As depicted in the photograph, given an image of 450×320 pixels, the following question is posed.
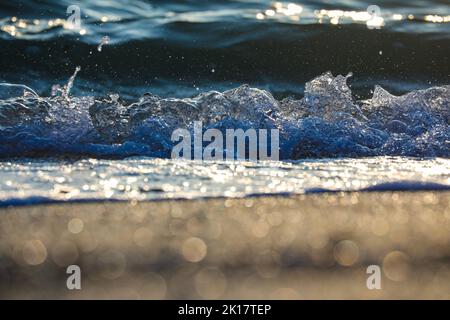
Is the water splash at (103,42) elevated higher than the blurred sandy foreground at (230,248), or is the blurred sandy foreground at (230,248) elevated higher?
the water splash at (103,42)

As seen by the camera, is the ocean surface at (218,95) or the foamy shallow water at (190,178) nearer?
the foamy shallow water at (190,178)

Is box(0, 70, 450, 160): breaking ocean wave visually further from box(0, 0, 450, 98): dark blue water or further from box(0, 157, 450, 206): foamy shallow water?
box(0, 0, 450, 98): dark blue water

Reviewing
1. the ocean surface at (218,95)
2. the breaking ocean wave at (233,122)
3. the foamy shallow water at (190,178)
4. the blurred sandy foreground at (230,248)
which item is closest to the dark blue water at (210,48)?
the ocean surface at (218,95)

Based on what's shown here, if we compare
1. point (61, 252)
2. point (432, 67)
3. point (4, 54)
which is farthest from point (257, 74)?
point (61, 252)

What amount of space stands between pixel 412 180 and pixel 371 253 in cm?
98

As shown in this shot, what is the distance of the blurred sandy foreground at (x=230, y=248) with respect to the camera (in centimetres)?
181

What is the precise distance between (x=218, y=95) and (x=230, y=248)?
257 centimetres

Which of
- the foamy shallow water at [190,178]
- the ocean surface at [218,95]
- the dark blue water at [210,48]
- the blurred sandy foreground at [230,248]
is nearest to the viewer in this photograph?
the blurred sandy foreground at [230,248]

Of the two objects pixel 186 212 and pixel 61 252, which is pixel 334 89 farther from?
pixel 61 252

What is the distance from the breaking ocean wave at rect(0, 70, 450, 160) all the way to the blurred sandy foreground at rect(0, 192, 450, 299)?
1.34 meters

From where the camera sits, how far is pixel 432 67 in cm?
648

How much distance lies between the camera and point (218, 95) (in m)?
4.60

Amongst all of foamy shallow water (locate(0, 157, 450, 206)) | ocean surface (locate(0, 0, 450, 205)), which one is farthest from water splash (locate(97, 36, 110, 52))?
foamy shallow water (locate(0, 157, 450, 206))

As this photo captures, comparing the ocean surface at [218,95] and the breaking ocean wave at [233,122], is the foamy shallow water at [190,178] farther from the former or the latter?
the breaking ocean wave at [233,122]
